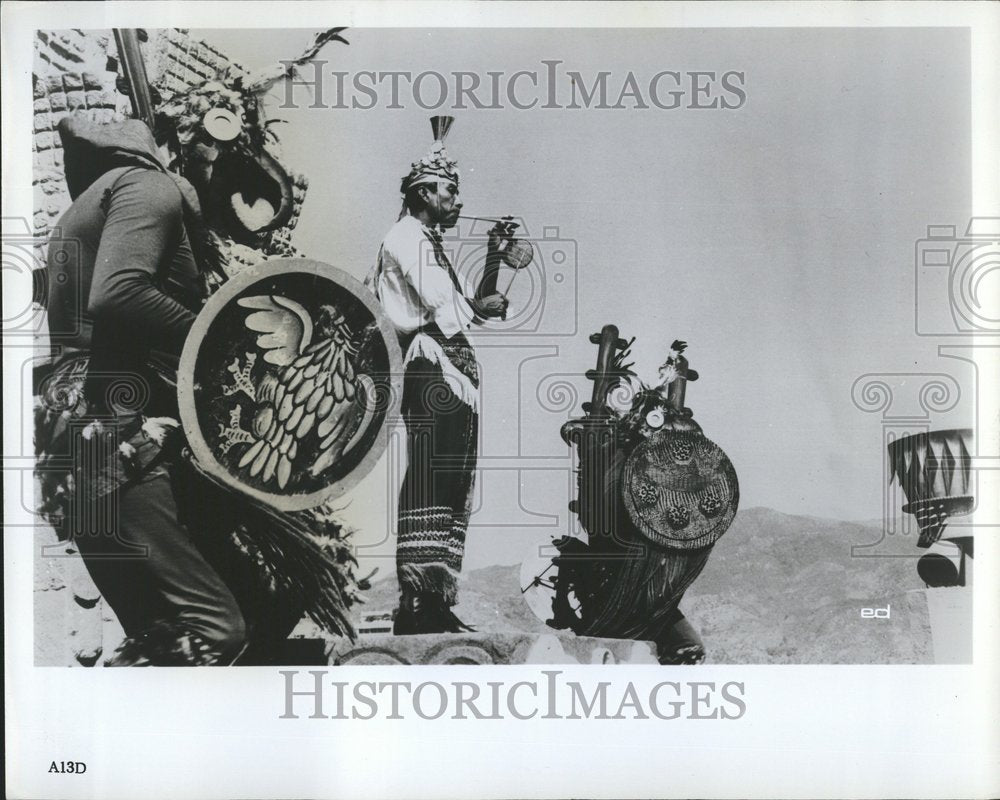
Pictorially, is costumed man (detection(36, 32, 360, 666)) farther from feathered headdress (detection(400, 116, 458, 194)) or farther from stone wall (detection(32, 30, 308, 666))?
feathered headdress (detection(400, 116, 458, 194))

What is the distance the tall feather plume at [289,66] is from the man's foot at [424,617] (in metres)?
1.81

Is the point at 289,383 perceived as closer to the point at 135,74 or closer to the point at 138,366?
the point at 138,366

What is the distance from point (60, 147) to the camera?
118 inches

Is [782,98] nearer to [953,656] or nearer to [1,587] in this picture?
[953,656]

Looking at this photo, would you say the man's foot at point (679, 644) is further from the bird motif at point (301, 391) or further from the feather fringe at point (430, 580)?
the bird motif at point (301, 391)

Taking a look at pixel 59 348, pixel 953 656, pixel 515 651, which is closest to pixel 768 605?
pixel 953 656

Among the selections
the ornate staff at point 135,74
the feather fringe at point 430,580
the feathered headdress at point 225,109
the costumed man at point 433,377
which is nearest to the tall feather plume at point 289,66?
the feathered headdress at point 225,109

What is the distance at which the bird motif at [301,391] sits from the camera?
2971mm

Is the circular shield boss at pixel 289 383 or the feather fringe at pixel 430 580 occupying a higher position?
the circular shield boss at pixel 289 383

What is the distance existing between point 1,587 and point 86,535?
0.35m

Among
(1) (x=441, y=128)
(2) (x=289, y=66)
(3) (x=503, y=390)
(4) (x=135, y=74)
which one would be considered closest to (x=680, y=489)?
(3) (x=503, y=390)

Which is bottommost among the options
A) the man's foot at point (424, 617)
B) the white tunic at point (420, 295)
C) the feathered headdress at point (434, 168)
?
the man's foot at point (424, 617)

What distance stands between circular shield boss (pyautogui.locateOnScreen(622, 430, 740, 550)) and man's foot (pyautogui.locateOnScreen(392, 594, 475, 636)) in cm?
70

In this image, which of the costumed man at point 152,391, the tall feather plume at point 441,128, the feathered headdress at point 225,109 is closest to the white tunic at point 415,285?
the tall feather plume at point 441,128
